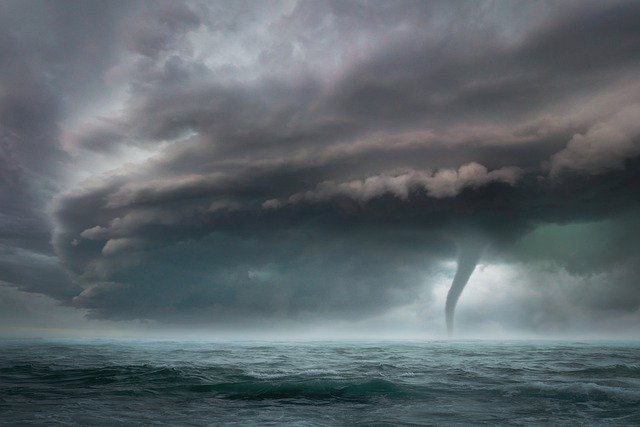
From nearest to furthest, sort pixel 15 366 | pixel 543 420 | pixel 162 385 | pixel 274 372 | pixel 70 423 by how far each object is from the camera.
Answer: pixel 70 423 < pixel 543 420 < pixel 162 385 < pixel 274 372 < pixel 15 366

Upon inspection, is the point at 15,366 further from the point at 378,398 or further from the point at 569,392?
the point at 569,392

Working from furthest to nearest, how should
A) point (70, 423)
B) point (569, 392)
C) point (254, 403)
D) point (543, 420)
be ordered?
point (569, 392), point (254, 403), point (543, 420), point (70, 423)

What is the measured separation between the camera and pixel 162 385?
28.3 metres

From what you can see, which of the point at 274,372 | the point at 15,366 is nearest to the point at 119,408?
the point at 274,372

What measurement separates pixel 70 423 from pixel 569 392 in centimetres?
2546

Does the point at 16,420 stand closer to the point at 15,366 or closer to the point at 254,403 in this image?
the point at 254,403

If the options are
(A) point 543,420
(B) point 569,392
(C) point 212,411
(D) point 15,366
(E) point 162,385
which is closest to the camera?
(A) point 543,420

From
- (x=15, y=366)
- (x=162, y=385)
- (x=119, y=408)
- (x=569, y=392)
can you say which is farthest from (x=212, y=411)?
(x=15, y=366)

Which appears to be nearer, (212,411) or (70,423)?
(70,423)

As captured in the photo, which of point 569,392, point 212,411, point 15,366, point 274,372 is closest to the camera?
point 212,411

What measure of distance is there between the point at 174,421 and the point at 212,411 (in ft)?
9.66

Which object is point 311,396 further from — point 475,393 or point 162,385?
point 162,385

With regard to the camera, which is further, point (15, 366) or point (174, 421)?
point (15, 366)

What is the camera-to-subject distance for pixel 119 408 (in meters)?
19.9
